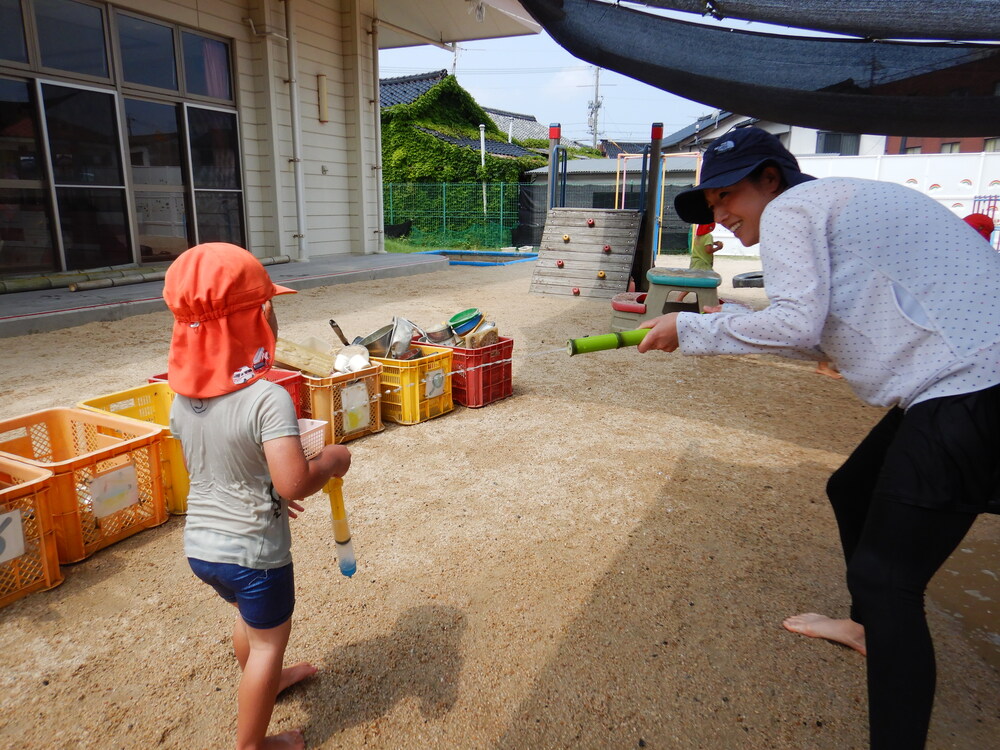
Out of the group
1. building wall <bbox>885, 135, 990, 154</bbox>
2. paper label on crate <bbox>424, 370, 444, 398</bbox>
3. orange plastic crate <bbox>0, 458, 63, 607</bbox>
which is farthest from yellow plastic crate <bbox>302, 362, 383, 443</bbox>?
building wall <bbox>885, 135, 990, 154</bbox>

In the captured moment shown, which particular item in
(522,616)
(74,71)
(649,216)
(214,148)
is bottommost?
(522,616)

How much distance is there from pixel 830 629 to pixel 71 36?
1086cm

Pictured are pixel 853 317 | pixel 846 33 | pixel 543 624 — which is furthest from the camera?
pixel 846 33

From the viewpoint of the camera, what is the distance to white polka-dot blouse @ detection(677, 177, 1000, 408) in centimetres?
151

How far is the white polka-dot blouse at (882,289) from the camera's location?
1.51m

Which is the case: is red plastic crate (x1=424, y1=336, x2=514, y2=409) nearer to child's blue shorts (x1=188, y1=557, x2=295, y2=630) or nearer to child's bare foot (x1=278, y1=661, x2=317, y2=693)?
child's bare foot (x1=278, y1=661, x2=317, y2=693)

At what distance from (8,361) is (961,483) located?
667cm

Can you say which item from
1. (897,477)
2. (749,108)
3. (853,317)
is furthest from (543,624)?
(749,108)

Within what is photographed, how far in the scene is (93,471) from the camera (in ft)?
9.20

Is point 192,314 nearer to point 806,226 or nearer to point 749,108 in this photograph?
point 806,226

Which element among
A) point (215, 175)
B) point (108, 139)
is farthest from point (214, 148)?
point (108, 139)

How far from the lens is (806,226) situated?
1.60 m

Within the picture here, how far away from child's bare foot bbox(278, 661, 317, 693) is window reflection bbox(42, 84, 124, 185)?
9.13 metres

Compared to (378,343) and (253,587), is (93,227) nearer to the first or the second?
(378,343)
